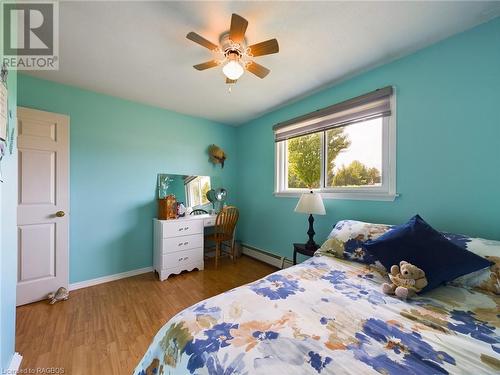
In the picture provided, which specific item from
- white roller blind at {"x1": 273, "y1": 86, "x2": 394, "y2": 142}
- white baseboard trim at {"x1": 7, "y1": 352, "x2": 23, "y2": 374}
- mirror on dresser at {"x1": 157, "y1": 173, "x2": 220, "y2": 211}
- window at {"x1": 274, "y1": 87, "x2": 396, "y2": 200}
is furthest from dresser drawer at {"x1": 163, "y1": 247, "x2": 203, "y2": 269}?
white roller blind at {"x1": 273, "y1": 86, "x2": 394, "y2": 142}

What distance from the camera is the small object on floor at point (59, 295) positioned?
2059mm

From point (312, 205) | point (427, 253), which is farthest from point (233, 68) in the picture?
point (427, 253)

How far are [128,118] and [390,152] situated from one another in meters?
3.14

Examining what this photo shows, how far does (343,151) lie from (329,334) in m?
2.01

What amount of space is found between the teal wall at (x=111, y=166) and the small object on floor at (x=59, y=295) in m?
0.23

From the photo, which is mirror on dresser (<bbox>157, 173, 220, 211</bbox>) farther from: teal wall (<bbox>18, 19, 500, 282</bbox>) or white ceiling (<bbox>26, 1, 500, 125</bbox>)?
white ceiling (<bbox>26, 1, 500, 125</bbox>)

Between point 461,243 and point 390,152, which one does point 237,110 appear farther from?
point 461,243

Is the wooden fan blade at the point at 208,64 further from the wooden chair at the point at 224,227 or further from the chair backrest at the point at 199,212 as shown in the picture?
the chair backrest at the point at 199,212

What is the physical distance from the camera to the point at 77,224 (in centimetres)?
236


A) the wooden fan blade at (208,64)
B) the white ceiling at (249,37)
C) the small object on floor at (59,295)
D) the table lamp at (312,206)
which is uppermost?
the white ceiling at (249,37)

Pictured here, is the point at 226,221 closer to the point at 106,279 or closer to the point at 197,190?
the point at 197,190

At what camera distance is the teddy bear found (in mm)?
1124

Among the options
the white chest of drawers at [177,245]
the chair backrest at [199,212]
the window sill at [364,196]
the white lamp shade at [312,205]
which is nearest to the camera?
the window sill at [364,196]

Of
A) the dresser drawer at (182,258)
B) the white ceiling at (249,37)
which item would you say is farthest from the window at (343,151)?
the dresser drawer at (182,258)
